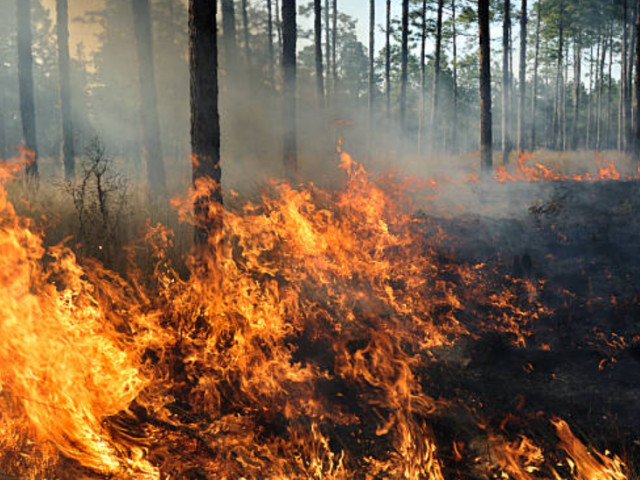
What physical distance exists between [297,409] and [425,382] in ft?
5.76

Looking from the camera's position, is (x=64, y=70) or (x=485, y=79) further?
(x=64, y=70)

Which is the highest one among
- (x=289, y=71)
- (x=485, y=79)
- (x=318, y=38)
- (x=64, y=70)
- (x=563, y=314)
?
(x=318, y=38)

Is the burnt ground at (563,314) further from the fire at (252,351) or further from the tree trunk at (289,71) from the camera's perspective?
the tree trunk at (289,71)

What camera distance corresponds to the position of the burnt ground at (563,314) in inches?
215

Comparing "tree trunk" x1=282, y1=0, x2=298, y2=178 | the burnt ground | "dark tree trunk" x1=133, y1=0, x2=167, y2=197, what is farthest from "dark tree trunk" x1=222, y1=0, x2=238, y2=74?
the burnt ground

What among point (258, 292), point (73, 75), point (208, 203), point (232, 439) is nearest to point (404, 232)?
point (258, 292)

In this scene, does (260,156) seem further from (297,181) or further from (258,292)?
(258,292)

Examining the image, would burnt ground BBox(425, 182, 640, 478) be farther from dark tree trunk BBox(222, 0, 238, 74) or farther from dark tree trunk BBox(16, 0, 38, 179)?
dark tree trunk BBox(222, 0, 238, 74)

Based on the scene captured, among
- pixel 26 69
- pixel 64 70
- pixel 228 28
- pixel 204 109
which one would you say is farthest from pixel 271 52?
pixel 204 109

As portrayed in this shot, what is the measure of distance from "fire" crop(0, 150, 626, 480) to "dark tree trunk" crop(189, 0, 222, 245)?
263mm

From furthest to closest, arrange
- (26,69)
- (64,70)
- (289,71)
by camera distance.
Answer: (64,70) < (26,69) < (289,71)

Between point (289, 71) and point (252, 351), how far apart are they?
10.1 m

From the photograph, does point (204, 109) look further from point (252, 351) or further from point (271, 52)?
point (271, 52)

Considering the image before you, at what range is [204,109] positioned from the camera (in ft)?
21.4
